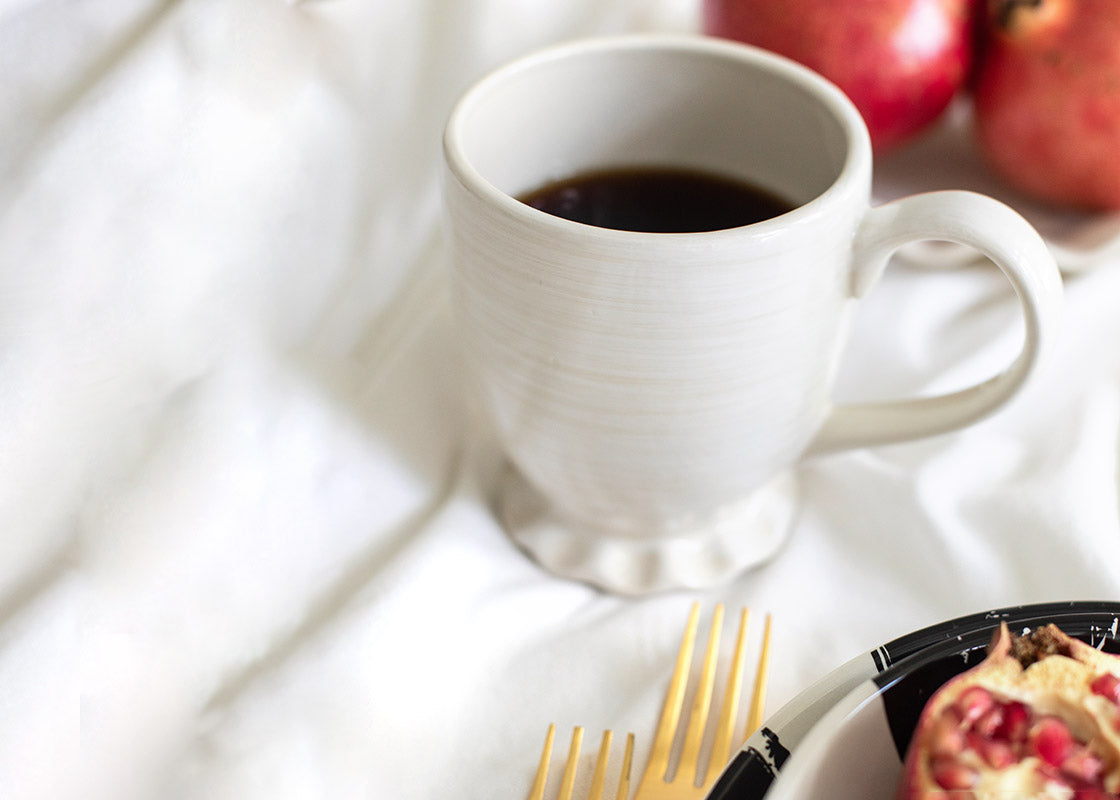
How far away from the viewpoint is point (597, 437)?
400 mm

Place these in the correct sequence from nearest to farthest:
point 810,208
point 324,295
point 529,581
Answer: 1. point 810,208
2. point 529,581
3. point 324,295

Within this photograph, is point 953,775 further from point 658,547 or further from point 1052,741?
point 658,547

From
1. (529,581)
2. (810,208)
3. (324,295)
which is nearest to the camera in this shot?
(810,208)

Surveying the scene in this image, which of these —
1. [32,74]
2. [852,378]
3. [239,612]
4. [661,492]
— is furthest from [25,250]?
[852,378]

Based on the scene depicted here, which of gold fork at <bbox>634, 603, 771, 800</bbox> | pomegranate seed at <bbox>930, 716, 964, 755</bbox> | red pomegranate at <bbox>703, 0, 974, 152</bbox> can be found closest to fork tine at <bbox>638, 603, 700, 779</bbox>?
gold fork at <bbox>634, 603, 771, 800</bbox>

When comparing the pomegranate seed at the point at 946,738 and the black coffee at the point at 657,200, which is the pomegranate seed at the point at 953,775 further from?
the black coffee at the point at 657,200

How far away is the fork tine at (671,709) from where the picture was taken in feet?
1.21

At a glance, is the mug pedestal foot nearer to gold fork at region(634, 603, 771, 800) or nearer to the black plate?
gold fork at region(634, 603, 771, 800)

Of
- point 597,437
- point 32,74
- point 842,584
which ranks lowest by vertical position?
point 842,584

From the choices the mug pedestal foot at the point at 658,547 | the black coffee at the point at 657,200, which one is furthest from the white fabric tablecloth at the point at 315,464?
the black coffee at the point at 657,200

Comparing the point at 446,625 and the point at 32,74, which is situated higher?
the point at 32,74

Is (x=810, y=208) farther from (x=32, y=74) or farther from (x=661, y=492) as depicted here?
(x=32, y=74)

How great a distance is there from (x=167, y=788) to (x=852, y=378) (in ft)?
1.25

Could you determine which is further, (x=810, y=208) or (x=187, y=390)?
(x=187, y=390)
